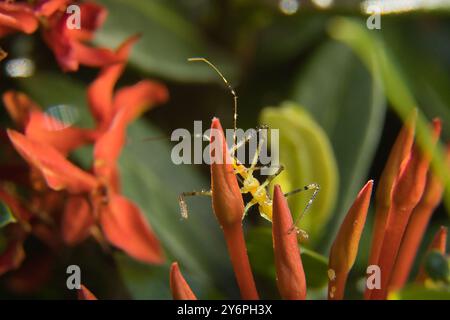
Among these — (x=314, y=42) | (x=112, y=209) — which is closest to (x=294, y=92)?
(x=314, y=42)

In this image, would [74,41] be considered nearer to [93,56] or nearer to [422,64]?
[93,56]

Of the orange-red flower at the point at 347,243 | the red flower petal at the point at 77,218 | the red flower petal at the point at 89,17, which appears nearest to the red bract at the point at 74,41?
the red flower petal at the point at 89,17

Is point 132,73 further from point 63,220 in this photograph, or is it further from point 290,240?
point 290,240

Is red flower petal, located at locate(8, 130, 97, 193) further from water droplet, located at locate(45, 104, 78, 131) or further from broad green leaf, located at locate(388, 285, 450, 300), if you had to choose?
broad green leaf, located at locate(388, 285, 450, 300)

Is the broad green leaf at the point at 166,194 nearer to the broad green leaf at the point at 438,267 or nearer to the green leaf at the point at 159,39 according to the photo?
the green leaf at the point at 159,39
